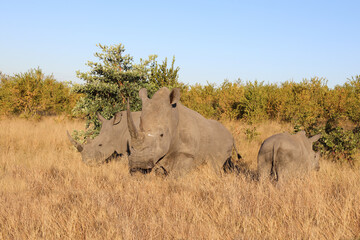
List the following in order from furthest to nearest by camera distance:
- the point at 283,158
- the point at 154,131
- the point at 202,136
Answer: the point at 202,136, the point at 283,158, the point at 154,131

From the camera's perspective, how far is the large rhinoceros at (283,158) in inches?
175


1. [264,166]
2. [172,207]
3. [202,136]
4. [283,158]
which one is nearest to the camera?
[172,207]

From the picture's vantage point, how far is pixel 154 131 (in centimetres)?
414

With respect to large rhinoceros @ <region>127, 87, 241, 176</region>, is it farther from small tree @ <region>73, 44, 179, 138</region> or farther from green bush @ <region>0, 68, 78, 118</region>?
green bush @ <region>0, 68, 78, 118</region>

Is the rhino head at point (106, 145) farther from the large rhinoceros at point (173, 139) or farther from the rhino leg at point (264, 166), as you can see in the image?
the rhino leg at point (264, 166)

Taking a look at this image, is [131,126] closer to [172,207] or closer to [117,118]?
[172,207]

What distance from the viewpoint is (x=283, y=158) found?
4.45m

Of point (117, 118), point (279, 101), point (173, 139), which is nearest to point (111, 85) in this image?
point (117, 118)

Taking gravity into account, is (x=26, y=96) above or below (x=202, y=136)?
above

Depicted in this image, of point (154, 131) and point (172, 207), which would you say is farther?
point (154, 131)

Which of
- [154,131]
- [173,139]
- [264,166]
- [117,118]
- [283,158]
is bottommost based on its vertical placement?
[264,166]

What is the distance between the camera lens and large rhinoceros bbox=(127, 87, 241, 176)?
3986 millimetres

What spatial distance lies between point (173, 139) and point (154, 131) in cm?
66

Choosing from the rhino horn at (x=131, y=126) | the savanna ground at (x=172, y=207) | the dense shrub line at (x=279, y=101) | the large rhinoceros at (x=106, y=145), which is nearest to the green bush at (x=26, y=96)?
the dense shrub line at (x=279, y=101)
